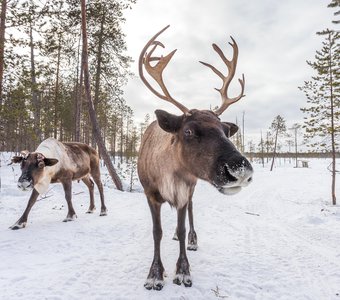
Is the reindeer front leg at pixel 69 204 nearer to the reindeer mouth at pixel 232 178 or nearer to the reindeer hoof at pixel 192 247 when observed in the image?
the reindeer hoof at pixel 192 247

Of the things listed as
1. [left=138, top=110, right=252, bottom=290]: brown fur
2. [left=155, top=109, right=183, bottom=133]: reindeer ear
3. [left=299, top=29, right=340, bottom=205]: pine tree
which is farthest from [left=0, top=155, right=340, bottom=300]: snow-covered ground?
[left=299, top=29, right=340, bottom=205]: pine tree

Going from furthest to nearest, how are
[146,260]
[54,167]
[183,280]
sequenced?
[54,167] → [146,260] → [183,280]

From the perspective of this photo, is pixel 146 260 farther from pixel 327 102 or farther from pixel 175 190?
pixel 327 102

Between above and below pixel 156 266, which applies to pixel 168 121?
above

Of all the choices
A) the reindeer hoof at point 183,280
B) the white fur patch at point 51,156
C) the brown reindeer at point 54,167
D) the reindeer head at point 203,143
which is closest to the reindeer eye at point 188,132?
the reindeer head at point 203,143

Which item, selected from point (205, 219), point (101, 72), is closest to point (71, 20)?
point (101, 72)

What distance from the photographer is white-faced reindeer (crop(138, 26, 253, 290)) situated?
2410 mm

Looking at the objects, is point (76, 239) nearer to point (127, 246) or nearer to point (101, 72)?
point (127, 246)

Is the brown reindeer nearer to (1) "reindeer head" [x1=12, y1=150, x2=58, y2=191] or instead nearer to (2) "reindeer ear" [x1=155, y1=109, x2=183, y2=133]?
(1) "reindeer head" [x1=12, y1=150, x2=58, y2=191]

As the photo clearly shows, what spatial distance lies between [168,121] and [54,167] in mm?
4104

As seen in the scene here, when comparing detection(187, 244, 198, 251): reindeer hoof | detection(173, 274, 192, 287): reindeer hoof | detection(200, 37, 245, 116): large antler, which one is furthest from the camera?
detection(187, 244, 198, 251): reindeer hoof

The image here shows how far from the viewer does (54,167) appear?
6.12 m

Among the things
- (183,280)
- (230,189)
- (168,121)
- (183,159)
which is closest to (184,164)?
(183,159)

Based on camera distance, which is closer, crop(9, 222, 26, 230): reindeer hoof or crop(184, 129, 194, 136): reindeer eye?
crop(184, 129, 194, 136): reindeer eye
